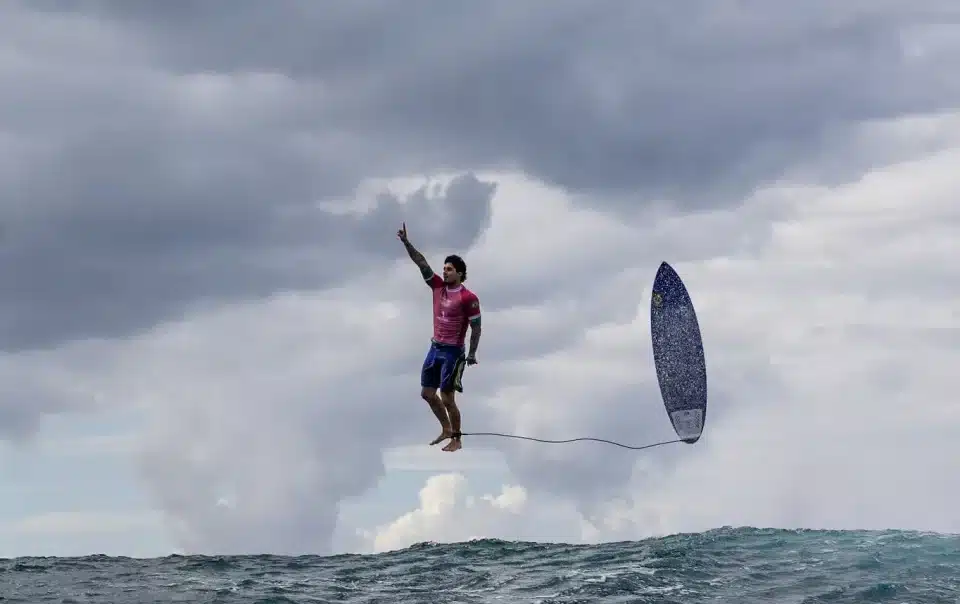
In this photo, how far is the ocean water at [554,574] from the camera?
1928cm

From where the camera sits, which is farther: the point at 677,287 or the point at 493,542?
the point at 677,287

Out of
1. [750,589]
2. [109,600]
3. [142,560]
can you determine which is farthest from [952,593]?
[142,560]

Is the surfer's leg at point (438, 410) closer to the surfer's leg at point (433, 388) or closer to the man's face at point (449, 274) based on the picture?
the surfer's leg at point (433, 388)

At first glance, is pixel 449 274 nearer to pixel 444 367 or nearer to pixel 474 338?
pixel 474 338

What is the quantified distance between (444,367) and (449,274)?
2116 millimetres

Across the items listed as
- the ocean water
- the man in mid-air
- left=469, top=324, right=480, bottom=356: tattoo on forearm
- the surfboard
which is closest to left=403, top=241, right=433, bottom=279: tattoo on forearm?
the man in mid-air

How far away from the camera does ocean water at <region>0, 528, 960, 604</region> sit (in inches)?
759


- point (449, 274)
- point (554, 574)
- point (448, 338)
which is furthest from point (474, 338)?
point (554, 574)

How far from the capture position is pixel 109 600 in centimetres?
1917

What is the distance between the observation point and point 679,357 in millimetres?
27594

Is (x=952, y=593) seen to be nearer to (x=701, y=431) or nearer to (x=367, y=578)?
(x=701, y=431)

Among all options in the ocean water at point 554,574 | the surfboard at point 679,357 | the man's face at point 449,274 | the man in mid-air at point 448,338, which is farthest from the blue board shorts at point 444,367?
the surfboard at point 679,357

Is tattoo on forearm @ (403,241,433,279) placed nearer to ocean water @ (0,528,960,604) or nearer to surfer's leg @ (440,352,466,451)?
surfer's leg @ (440,352,466,451)

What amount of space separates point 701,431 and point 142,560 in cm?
1458
